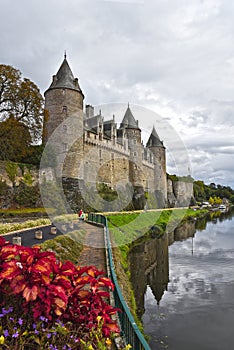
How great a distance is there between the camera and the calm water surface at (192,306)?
7.57 metres

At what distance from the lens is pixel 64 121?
86.0ft

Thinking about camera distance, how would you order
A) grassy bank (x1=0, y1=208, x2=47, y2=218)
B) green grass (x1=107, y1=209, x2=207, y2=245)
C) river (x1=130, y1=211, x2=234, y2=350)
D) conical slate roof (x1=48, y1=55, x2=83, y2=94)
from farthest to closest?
conical slate roof (x1=48, y1=55, x2=83, y2=94) → green grass (x1=107, y1=209, x2=207, y2=245) → grassy bank (x1=0, y1=208, x2=47, y2=218) → river (x1=130, y1=211, x2=234, y2=350)

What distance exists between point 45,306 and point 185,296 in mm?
9767

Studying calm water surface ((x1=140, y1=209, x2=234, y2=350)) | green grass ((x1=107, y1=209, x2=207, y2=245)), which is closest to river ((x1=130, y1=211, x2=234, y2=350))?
calm water surface ((x1=140, y1=209, x2=234, y2=350))

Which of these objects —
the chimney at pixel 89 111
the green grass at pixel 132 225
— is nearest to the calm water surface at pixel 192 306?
the green grass at pixel 132 225

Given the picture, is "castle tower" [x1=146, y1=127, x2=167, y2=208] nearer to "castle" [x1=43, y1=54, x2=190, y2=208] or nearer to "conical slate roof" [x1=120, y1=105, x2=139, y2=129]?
"castle" [x1=43, y1=54, x2=190, y2=208]

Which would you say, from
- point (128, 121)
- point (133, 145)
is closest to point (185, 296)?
point (133, 145)

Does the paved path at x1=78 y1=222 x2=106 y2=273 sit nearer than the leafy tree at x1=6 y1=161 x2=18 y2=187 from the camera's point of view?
Yes

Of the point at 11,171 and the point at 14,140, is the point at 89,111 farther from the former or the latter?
the point at 11,171

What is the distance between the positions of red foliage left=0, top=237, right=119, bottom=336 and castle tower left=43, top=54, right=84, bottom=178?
23211mm

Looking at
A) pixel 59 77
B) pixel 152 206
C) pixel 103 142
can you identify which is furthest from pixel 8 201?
pixel 152 206

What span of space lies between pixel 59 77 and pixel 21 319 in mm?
27367

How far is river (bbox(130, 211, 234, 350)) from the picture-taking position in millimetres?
7691

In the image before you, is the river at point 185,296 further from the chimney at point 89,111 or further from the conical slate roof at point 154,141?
the conical slate roof at point 154,141
